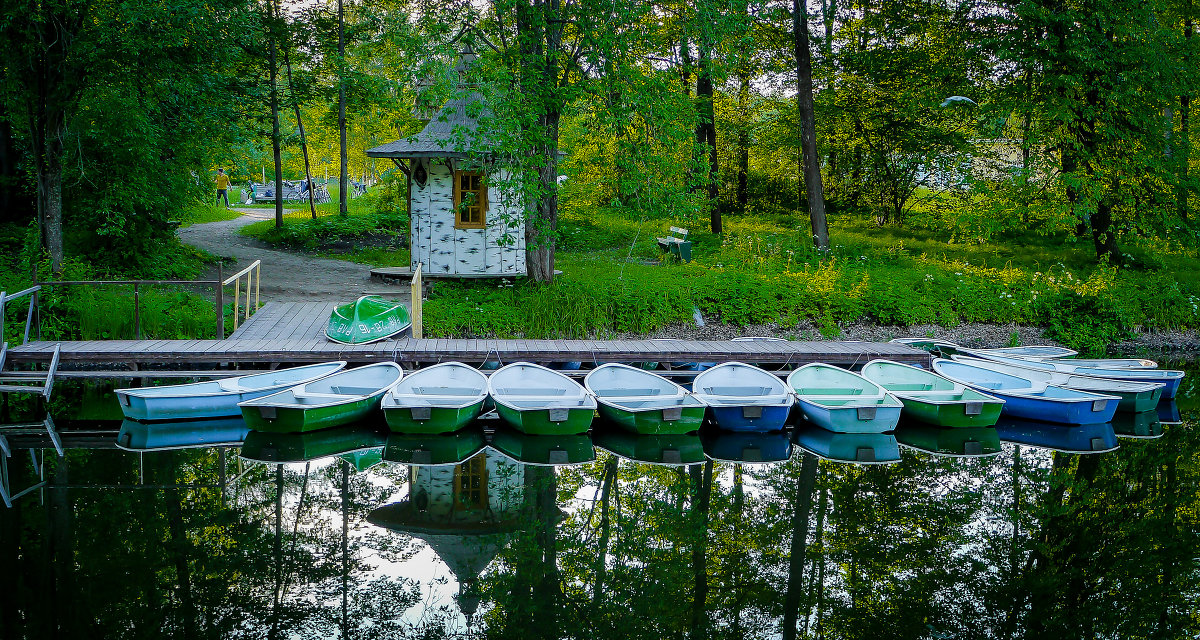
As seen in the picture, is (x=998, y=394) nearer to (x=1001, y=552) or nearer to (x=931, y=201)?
(x=1001, y=552)

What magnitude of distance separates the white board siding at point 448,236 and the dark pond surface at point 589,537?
22.9ft

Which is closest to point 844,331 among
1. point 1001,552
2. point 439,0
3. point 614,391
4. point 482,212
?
point 614,391

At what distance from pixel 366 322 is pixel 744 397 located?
20.6 ft

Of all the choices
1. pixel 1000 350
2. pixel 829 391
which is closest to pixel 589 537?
pixel 829 391

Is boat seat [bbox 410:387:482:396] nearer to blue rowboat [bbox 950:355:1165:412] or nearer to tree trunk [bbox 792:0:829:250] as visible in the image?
blue rowboat [bbox 950:355:1165:412]

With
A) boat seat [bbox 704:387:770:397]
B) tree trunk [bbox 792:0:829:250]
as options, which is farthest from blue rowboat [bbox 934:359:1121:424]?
tree trunk [bbox 792:0:829:250]

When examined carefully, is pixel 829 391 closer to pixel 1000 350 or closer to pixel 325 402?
pixel 1000 350

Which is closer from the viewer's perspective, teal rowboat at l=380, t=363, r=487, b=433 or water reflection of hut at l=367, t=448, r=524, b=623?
water reflection of hut at l=367, t=448, r=524, b=623

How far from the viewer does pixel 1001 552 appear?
828 cm

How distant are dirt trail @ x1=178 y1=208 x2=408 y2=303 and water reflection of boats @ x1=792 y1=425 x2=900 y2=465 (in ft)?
23.1

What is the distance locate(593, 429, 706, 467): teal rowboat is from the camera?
11.2 m

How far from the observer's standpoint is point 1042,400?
1272 cm

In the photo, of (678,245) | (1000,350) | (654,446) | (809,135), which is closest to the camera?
(654,446)

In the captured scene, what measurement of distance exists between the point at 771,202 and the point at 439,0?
16.9 meters
